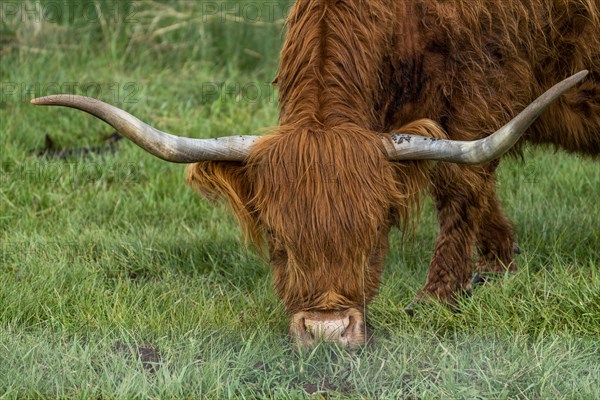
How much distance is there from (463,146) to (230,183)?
0.99 meters

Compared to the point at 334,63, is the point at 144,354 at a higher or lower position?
lower

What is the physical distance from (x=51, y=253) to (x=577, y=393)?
119 inches

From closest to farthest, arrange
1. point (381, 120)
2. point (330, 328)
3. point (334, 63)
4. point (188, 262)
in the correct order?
point (330, 328), point (334, 63), point (381, 120), point (188, 262)

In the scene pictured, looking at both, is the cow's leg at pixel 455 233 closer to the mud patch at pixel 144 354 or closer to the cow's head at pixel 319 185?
the cow's head at pixel 319 185

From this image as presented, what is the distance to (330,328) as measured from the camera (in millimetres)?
4230

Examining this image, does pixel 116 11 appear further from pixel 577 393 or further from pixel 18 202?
pixel 577 393

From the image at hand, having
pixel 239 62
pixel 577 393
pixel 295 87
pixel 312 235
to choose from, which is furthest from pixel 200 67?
pixel 577 393

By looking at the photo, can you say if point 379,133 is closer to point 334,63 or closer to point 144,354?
point 334,63

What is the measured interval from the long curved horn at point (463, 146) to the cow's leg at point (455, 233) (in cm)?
80

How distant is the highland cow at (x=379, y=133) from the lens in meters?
4.32

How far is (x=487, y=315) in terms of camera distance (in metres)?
4.80

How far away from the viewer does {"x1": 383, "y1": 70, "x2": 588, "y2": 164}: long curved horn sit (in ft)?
13.8

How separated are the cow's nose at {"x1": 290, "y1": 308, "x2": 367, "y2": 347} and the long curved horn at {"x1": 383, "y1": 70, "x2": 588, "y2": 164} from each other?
71 centimetres

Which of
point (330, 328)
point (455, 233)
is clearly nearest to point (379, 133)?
point (330, 328)
